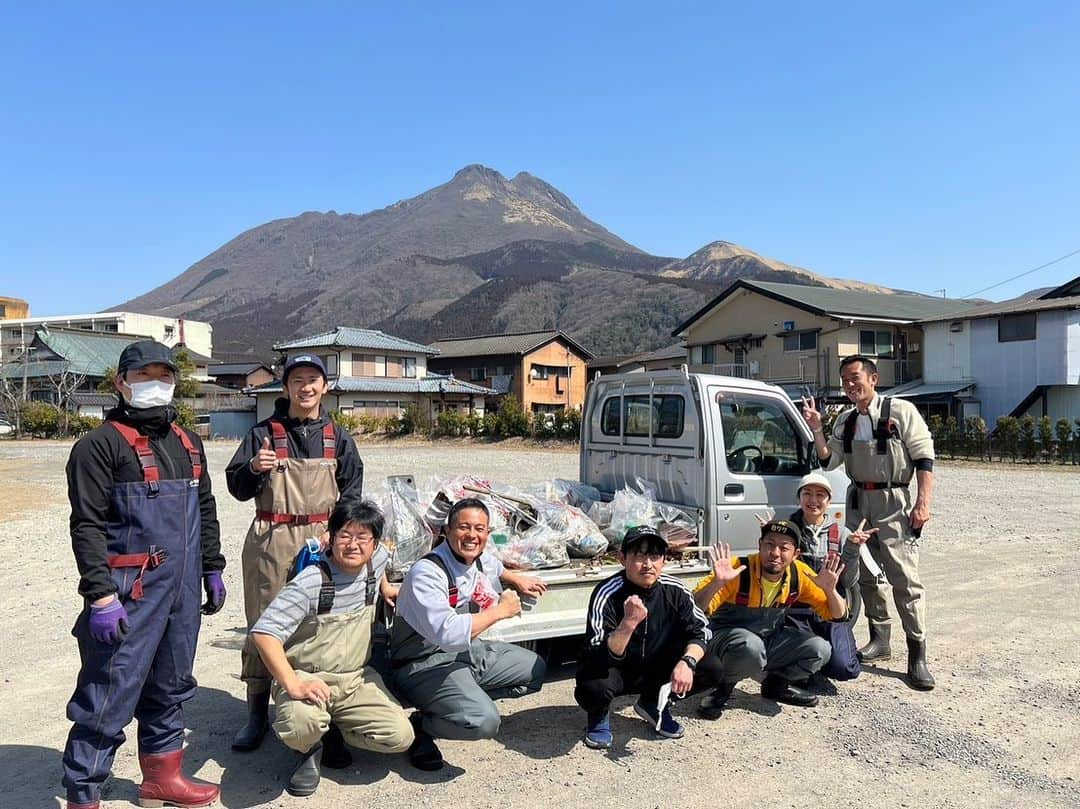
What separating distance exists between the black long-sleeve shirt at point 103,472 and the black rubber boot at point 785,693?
336 centimetres

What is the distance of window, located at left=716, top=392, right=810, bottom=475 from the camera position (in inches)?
205

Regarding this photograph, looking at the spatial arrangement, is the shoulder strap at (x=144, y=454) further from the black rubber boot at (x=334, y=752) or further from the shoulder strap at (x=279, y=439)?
the black rubber boot at (x=334, y=752)

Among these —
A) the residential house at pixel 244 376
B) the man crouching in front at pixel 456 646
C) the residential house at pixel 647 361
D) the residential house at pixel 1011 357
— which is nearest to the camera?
the man crouching in front at pixel 456 646

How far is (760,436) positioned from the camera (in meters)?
5.36

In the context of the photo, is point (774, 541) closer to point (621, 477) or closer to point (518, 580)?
point (518, 580)

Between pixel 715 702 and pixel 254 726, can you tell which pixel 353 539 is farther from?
pixel 715 702

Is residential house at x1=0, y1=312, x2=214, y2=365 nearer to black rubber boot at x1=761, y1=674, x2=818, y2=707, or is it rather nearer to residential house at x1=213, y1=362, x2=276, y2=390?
residential house at x1=213, y1=362, x2=276, y2=390

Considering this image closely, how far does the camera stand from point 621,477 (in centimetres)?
589

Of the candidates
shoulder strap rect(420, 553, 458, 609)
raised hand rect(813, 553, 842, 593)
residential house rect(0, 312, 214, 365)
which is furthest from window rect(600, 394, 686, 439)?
residential house rect(0, 312, 214, 365)

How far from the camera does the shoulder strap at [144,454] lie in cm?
299

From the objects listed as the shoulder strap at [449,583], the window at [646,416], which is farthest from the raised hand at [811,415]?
the shoulder strap at [449,583]

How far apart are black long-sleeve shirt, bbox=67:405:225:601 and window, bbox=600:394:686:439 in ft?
10.5

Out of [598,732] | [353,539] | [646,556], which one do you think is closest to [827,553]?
[646,556]

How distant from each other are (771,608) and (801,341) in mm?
31238
